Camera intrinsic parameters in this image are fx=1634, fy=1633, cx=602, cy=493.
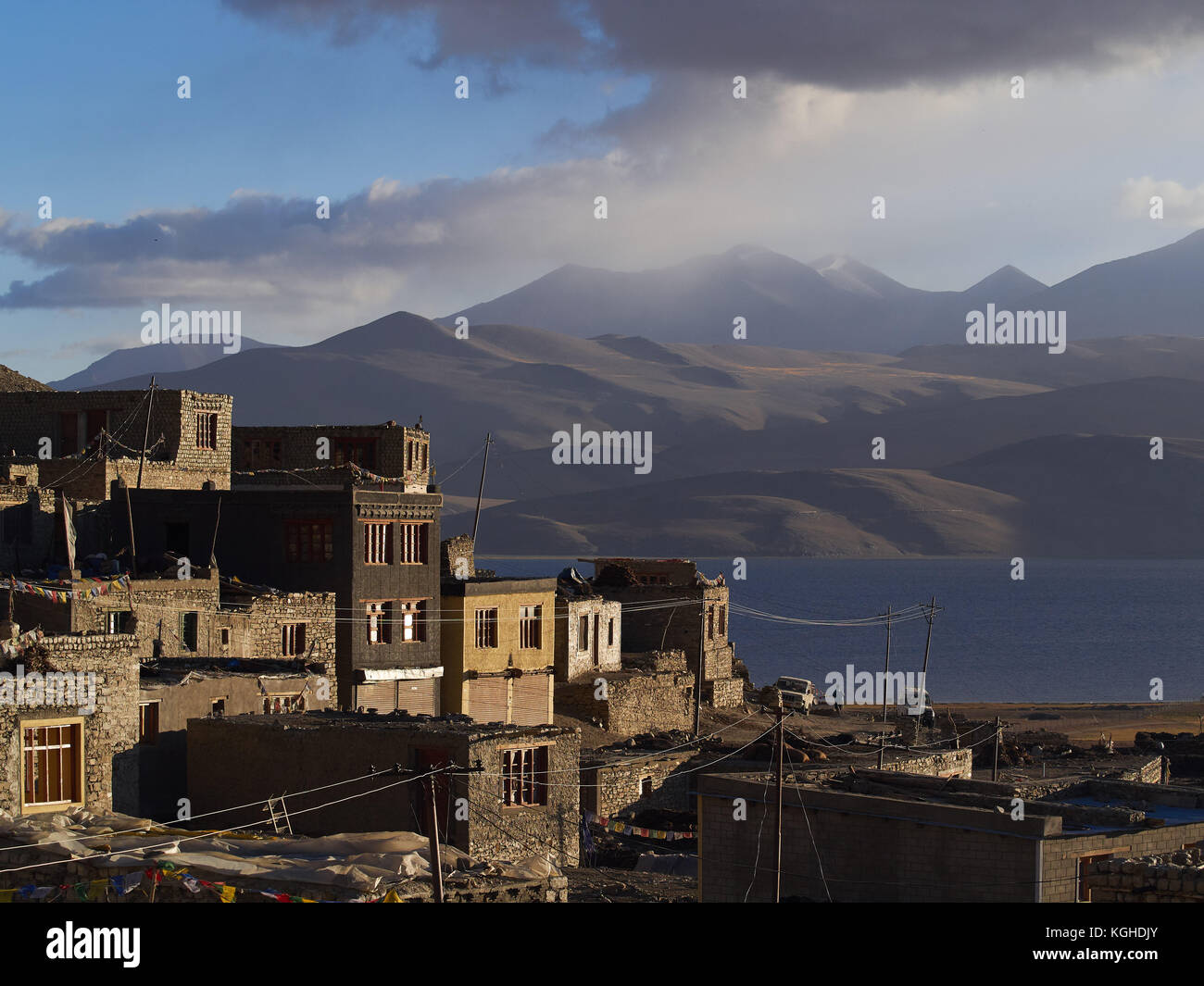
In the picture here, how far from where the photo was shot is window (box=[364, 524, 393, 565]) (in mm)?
44125

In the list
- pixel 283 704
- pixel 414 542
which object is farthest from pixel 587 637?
pixel 283 704

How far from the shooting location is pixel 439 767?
27.3 metres

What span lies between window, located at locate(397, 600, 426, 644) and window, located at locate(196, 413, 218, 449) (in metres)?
9.41

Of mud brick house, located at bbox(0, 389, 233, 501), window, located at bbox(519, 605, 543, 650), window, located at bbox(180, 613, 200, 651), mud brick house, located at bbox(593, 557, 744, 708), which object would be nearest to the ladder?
window, located at bbox(180, 613, 200, 651)

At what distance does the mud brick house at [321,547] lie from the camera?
143 feet

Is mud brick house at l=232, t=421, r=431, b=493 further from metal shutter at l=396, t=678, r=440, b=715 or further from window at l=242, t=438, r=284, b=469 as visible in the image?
metal shutter at l=396, t=678, r=440, b=715

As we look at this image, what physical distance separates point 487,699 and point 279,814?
→ 20.9 m

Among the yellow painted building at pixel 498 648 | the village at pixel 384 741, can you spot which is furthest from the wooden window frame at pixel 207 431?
the yellow painted building at pixel 498 648

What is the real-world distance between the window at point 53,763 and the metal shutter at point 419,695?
20516 millimetres

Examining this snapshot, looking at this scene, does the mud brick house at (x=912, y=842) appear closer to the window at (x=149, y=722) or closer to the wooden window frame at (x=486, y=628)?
the window at (x=149, y=722)

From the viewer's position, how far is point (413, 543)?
46.0 meters
